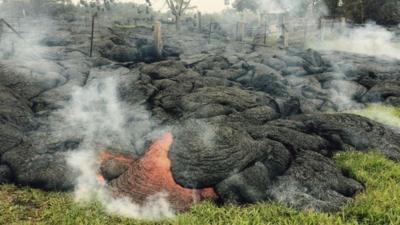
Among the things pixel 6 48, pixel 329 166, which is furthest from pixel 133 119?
pixel 6 48

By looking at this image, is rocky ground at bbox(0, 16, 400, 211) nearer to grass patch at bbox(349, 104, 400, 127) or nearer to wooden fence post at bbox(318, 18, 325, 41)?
grass patch at bbox(349, 104, 400, 127)

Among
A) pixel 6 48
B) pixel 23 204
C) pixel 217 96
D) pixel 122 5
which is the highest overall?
pixel 122 5

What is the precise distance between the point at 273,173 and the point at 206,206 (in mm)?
1644

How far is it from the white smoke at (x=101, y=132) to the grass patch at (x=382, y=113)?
6873 millimetres

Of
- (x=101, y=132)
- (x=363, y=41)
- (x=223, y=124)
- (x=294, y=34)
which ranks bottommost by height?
(x=101, y=132)

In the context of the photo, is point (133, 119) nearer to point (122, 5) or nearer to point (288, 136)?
point (288, 136)

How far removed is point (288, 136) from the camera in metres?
9.19

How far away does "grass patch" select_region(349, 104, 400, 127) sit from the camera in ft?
40.0

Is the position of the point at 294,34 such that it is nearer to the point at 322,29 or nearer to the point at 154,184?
the point at 322,29

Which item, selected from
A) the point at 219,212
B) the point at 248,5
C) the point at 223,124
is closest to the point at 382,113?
the point at 223,124

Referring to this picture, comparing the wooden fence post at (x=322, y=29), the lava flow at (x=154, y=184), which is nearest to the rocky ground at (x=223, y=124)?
the lava flow at (x=154, y=184)

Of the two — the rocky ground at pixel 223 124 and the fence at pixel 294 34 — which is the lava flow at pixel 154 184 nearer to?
the rocky ground at pixel 223 124

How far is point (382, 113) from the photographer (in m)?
13.2

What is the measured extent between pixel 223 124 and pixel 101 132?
279cm
